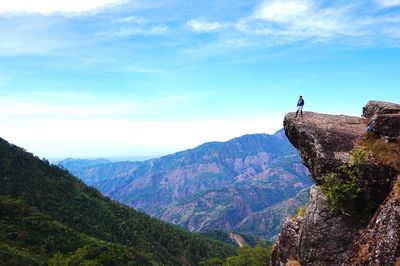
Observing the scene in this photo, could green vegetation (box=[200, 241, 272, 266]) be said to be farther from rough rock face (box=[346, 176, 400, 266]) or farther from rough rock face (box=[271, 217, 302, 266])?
rough rock face (box=[346, 176, 400, 266])

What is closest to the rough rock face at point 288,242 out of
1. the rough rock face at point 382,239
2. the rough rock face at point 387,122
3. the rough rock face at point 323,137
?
the rough rock face at point 323,137

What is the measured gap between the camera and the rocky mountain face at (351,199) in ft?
80.5

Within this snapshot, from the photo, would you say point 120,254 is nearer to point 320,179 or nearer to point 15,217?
point 15,217

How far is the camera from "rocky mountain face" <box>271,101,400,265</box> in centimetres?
2453

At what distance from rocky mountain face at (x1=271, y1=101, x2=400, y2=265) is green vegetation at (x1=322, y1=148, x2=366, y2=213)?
7 centimetres

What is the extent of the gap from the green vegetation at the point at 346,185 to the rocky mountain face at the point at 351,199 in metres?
0.07

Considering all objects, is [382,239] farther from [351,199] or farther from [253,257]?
[253,257]

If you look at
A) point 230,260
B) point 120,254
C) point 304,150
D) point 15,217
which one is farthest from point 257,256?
point 15,217

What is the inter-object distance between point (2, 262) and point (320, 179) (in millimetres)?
93630

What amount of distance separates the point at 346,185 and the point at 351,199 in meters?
1.09

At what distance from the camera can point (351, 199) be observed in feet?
92.4

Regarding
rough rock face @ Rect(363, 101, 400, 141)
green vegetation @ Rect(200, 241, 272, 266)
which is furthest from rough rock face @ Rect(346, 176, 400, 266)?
green vegetation @ Rect(200, 241, 272, 266)

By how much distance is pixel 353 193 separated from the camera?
28297 millimetres

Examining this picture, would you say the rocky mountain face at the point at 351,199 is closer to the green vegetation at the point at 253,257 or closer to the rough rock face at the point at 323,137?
the rough rock face at the point at 323,137
